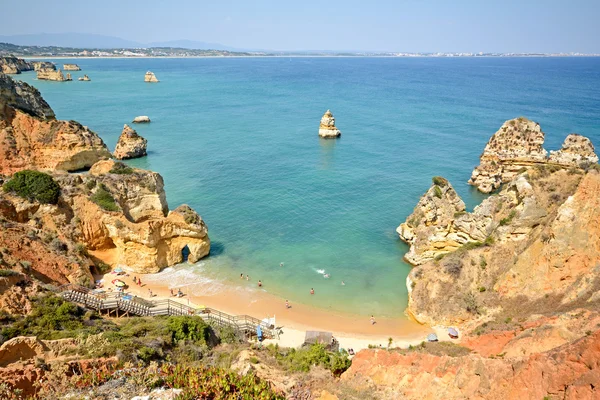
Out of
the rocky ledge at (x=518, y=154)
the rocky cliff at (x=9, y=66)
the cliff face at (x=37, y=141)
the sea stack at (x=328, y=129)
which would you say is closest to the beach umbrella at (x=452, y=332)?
the rocky ledge at (x=518, y=154)

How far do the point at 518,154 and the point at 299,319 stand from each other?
138 ft

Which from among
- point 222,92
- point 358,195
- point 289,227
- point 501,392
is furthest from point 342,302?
point 222,92

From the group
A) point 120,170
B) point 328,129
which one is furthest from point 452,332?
A: point 328,129

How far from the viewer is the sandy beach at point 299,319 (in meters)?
27.0

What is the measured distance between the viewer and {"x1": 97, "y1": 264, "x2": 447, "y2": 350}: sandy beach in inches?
1061

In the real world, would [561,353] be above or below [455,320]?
above

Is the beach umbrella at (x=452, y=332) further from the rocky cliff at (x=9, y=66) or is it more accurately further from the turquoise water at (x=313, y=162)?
the rocky cliff at (x=9, y=66)

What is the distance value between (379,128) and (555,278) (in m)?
65.5

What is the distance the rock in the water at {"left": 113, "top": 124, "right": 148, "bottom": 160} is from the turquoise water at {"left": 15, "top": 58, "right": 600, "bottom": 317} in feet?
8.40

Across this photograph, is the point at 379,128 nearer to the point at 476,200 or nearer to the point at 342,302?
the point at 476,200

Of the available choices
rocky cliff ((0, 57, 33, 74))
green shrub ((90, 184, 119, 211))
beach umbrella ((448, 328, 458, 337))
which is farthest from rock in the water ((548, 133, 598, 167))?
rocky cliff ((0, 57, 33, 74))

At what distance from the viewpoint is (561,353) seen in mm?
13516

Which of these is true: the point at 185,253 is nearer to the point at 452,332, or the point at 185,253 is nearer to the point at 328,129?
the point at 452,332

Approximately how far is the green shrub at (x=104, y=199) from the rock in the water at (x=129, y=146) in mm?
34298
